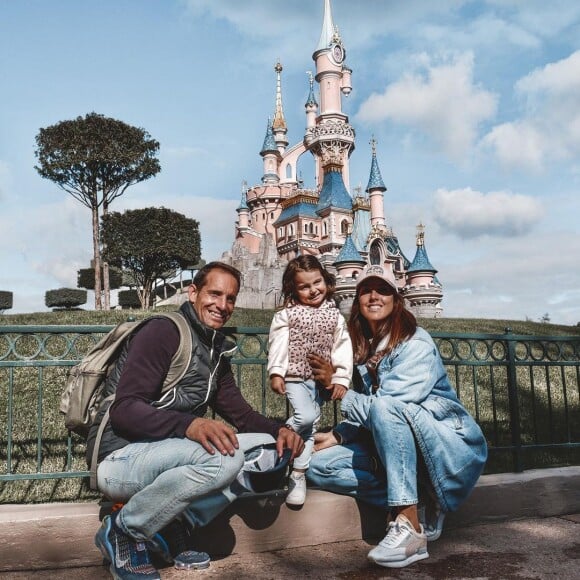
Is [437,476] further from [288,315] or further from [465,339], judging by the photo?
[465,339]

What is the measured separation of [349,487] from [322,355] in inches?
34.1

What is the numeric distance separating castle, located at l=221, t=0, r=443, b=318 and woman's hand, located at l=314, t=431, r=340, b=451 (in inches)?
1281

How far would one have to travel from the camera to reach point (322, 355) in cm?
377

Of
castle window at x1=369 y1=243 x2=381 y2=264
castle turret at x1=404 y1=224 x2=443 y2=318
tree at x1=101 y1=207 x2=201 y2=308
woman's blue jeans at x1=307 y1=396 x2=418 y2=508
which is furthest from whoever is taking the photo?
castle window at x1=369 y1=243 x2=381 y2=264

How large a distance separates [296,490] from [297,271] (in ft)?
4.79

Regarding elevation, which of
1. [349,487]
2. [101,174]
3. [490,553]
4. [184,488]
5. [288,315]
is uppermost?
[101,174]

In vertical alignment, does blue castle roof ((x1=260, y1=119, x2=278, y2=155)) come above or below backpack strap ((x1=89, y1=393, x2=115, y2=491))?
above

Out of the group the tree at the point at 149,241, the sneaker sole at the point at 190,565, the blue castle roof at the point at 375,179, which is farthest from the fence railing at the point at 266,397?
the blue castle roof at the point at 375,179

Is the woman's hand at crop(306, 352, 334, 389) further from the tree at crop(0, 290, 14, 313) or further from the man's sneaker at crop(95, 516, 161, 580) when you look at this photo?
the tree at crop(0, 290, 14, 313)

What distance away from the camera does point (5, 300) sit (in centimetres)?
3103

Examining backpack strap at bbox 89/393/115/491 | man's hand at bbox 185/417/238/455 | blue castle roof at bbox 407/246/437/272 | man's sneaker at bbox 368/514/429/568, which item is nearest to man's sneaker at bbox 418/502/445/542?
man's sneaker at bbox 368/514/429/568

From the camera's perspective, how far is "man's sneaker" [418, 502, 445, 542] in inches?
134

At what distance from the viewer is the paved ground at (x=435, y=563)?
2990 mm

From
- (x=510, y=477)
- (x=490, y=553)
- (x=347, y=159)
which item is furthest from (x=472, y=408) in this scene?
(x=347, y=159)
